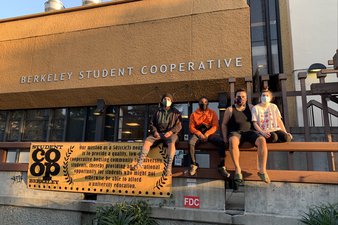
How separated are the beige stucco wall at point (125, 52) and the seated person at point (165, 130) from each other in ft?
10.2

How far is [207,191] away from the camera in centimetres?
503

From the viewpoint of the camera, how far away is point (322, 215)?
4148 millimetres

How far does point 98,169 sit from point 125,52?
15.0 ft

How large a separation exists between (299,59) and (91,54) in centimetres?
750

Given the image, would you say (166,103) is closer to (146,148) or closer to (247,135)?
(146,148)

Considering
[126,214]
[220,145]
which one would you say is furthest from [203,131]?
[126,214]

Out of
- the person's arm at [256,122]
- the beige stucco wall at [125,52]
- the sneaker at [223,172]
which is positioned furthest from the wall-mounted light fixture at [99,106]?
the person's arm at [256,122]

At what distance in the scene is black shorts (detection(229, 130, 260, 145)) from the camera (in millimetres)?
4652

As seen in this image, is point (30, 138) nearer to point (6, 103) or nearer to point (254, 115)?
point (6, 103)

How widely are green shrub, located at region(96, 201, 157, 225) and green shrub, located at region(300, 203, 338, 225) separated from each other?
2451 mm

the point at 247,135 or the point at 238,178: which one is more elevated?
the point at 247,135

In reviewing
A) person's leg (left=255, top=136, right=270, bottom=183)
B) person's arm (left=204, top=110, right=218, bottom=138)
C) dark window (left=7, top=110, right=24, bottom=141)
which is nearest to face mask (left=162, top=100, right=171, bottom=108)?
person's arm (left=204, top=110, right=218, bottom=138)

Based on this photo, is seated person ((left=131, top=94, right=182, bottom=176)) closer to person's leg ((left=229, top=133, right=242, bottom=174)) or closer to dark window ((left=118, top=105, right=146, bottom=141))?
person's leg ((left=229, top=133, right=242, bottom=174))

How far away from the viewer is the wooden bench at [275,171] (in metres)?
4.62
